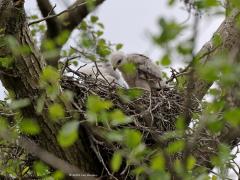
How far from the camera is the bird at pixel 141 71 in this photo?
624 centimetres

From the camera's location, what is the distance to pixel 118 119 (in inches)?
111

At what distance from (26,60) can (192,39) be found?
2003mm

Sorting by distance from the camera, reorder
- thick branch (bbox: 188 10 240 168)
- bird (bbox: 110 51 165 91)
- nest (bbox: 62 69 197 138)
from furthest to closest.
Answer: bird (bbox: 110 51 165 91) < nest (bbox: 62 69 197 138) < thick branch (bbox: 188 10 240 168)

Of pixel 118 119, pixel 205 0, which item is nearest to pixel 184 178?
pixel 118 119

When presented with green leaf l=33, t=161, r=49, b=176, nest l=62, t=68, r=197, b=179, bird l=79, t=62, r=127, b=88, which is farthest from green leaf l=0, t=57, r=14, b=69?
bird l=79, t=62, r=127, b=88

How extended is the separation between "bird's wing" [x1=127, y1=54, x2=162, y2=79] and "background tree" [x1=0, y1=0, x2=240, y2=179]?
0.73 ft

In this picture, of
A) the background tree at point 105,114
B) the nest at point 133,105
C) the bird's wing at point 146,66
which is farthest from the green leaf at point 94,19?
the nest at point 133,105

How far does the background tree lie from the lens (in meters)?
2.79

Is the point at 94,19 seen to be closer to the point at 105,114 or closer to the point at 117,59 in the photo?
the point at 117,59

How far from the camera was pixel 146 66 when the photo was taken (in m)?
6.33

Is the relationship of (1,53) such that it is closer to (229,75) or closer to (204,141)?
(204,141)

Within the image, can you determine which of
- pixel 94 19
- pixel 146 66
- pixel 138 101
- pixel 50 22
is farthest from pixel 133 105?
pixel 94 19

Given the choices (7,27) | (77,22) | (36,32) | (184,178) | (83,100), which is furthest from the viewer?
(36,32)

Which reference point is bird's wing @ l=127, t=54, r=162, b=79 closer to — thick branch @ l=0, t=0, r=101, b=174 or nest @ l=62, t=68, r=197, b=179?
nest @ l=62, t=68, r=197, b=179
